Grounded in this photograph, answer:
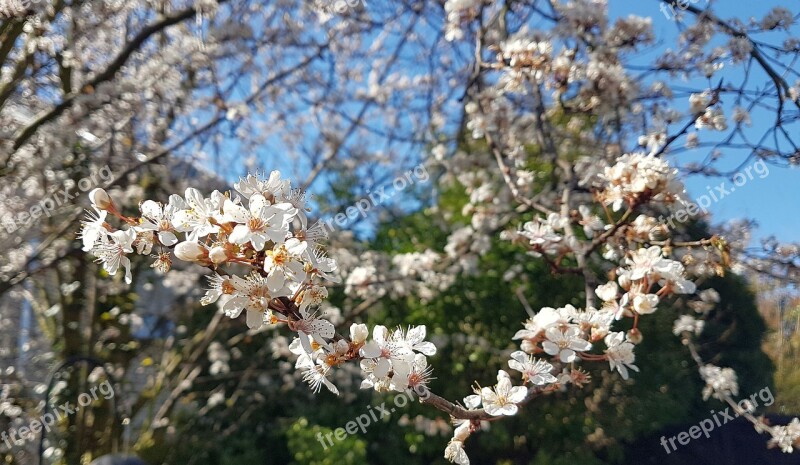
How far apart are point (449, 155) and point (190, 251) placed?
308 centimetres

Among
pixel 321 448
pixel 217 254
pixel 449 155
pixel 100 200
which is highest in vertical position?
pixel 449 155

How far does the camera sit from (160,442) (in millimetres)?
4426

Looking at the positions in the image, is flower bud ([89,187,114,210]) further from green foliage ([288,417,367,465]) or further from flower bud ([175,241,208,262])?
green foliage ([288,417,367,465])

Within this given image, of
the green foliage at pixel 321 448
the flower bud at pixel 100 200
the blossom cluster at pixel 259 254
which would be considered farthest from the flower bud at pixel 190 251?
the green foliage at pixel 321 448

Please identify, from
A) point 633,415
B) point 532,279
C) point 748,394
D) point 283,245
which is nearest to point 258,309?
point 283,245

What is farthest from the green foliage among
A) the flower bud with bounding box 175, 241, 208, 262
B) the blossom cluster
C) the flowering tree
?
the flower bud with bounding box 175, 241, 208, 262

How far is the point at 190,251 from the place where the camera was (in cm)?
88

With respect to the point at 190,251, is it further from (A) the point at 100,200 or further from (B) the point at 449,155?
(B) the point at 449,155

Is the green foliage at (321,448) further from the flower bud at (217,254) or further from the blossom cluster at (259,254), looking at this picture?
the flower bud at (217,254)

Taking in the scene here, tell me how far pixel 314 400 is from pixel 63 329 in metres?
1.73

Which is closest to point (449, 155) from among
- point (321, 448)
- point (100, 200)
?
point (321, 448)

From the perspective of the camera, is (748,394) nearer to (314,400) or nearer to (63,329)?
(314,400)

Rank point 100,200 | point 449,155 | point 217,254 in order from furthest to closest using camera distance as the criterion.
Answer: point 449,155
point 100,200
point 217,254

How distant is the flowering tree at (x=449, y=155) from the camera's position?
958 mm
